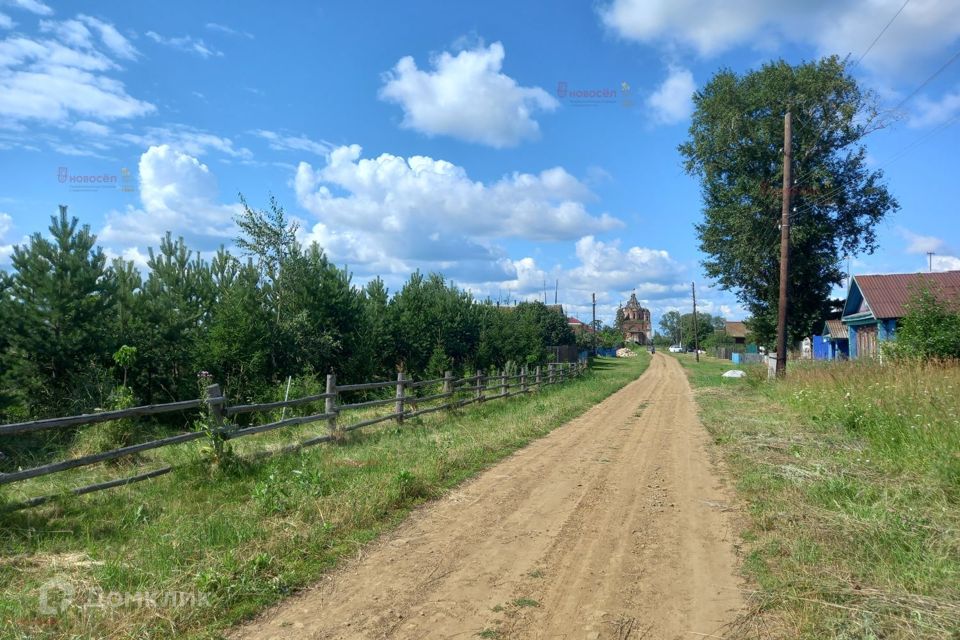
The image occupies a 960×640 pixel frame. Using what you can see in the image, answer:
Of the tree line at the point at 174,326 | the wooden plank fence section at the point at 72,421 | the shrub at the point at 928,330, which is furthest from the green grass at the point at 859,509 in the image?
the tree line at the point at 174,326

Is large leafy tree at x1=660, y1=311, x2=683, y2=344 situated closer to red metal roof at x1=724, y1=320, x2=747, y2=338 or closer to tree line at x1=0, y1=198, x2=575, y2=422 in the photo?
red metal roof at x1=724, y1=320, x2=747, y2=338

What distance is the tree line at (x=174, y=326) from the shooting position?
14.1 meters

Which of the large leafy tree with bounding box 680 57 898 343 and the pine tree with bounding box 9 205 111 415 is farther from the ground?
the large leafy tree with bounding box 680 57 898 343

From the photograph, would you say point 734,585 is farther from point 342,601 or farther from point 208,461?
point 208,461

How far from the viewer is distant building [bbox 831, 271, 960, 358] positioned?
78.8 feet

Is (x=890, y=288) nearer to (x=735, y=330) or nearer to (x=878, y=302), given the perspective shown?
(x=878, y=302)

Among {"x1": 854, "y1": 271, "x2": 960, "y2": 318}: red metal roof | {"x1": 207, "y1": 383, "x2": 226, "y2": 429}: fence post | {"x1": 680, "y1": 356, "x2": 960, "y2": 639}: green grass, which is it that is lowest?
{"x1": 680, "y1": 356, "x2": 960, "y2": 639}: green grass

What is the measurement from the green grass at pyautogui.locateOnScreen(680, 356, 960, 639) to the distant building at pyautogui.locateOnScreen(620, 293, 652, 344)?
152792mm

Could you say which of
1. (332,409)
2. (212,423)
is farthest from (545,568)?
(332,409)

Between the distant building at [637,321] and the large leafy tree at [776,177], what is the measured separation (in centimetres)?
13018

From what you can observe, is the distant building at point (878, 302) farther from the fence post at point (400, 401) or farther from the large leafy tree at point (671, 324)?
the large leafy tree at point (671, 324)

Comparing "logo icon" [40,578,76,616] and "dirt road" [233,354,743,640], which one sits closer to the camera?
"dirt road" [233,354,743,640]

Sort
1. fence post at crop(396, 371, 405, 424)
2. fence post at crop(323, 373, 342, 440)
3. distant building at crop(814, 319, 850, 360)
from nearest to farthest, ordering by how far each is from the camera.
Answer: fence post at crop(323, 373, 342, 440), fence post at crop(396, 371, 405, 424), distant building at crop(814, 319, 850, 360)

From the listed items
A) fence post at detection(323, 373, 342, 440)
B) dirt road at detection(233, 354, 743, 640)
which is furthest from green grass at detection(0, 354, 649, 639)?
fence post at detection(323, 373, 342, 440)
